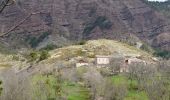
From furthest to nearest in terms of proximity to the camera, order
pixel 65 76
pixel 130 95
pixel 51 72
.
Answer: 1. pixel 51 72
2. pixel 65 76
3. pixel 130 95

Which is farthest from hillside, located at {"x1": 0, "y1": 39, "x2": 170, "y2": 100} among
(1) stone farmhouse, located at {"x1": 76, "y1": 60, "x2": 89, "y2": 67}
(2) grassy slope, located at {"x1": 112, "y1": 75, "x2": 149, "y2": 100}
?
(1) stone farmhouse, located at {"x1": 76, "y1": 60, "x2": 89, "y2": 67}

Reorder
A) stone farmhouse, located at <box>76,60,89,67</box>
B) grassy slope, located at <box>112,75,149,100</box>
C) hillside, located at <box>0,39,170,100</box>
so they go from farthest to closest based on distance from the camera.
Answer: stone farmhouse, located at <box>76,60,89,67</box> → grassy slope, located at <box>112,75,149,100</box> → hillside, located at <box>0,39,170,100</box>

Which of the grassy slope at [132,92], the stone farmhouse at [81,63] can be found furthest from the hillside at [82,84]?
the stone farmhouse at [81,63]

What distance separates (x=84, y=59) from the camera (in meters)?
189

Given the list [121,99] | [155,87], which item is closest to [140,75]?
[121,99]

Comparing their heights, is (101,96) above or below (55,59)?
below

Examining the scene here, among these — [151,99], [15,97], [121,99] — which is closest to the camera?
[15,97]

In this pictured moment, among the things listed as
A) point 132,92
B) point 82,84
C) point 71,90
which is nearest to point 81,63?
point 82,84

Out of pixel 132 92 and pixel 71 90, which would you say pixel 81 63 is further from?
pixel 132 92

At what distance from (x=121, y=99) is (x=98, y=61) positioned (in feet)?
245

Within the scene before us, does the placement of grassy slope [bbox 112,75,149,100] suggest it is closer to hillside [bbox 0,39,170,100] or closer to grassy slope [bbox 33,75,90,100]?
hillside [bbox 0,39,170,100]

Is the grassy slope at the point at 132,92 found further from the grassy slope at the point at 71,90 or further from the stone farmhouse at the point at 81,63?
the stone farmhouse at the point at 81,63

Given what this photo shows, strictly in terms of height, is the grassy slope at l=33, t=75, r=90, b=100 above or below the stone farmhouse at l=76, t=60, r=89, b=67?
below

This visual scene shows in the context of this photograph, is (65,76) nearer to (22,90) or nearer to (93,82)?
(93,82)
